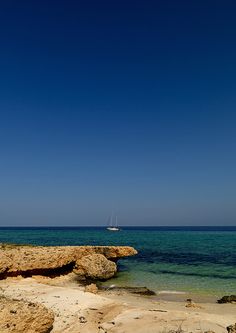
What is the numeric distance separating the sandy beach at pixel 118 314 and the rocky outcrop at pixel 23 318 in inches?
36.7

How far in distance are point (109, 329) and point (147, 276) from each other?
57.6ft

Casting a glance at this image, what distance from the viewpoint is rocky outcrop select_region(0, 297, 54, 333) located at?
37.5ft

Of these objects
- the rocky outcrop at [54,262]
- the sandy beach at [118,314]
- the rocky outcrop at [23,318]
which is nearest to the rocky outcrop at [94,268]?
the rocky outcrop at [54,262]

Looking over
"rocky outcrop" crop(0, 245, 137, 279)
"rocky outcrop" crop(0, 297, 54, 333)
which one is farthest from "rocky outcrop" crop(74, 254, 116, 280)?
"rocky outcrop" crop(0, 297, 54, 333)

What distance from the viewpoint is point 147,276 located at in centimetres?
3061

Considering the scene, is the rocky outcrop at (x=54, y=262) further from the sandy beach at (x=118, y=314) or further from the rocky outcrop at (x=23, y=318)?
the rocky outcrop at (x=23, y=318)

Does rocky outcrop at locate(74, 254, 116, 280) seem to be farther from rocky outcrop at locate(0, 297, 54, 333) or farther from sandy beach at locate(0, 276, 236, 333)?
rocky outcrop at locate(0, 297, 54, 333)

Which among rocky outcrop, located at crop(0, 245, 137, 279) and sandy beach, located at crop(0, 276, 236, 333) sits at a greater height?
rocky outcrop, located at crop(0, 245, 137, 279)

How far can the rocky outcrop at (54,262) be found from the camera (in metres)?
25.9

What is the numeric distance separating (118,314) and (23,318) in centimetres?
490

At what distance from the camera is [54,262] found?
89.9 feet

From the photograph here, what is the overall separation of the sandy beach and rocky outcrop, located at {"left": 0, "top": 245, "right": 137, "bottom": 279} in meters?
3.94

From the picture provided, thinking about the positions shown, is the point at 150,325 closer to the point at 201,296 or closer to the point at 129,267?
the point at 201,296

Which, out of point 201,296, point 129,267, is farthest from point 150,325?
point 129,267
